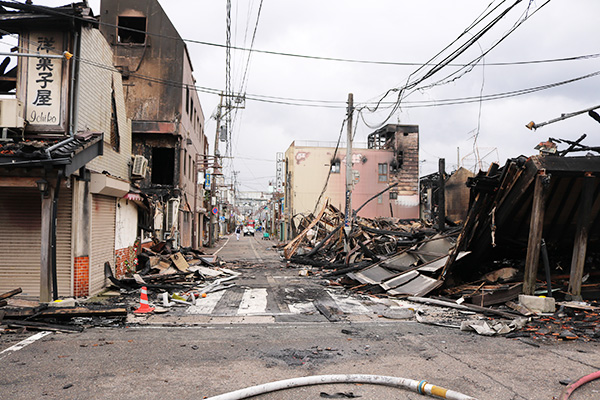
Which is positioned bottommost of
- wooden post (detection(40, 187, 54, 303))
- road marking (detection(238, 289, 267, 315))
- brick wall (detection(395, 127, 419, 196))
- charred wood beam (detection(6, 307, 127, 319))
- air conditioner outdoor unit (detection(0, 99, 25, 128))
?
road marking (detection(238, 289, 267, 315))

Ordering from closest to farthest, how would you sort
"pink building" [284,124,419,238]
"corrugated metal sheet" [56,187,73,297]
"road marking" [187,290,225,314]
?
"road marking" [187,290,225,314] < "corrugated metal sheet" [56,187,73,297] < "pink building" [284,124,419,238]

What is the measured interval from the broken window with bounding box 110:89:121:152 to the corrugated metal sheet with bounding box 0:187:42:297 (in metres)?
3.62

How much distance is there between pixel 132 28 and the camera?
26.2m

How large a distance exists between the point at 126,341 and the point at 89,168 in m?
5.69

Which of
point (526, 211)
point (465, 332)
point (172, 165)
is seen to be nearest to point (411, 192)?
point (172, 165)

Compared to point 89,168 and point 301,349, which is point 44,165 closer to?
point 89,168

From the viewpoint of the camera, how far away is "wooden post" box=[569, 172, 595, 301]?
9.05 m

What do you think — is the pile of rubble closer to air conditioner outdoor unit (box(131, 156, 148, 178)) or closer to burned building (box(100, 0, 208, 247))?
air conditioner outdoor unit (box(131, 156, 148, 178))

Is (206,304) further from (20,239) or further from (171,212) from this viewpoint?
(171,212)

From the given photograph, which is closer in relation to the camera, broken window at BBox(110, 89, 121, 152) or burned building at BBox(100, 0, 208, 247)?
broken window at BBox(110, 89, 121, 152)

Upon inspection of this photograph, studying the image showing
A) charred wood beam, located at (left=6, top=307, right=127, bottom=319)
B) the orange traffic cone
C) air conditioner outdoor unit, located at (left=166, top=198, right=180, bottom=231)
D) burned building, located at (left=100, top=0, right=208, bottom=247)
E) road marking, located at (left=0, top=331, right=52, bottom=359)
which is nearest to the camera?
road marking, located at (left=0, top=331, right=52, bottom=359)

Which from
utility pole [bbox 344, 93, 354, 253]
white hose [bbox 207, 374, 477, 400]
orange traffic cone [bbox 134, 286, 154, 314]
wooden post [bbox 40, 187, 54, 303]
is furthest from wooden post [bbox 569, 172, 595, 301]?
wooden post [bbox 40, 187, 54, 303]

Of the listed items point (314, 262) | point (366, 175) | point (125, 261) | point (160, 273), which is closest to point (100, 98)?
point (125, 261)

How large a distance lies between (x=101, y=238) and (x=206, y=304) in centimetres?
383
